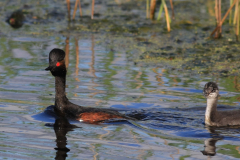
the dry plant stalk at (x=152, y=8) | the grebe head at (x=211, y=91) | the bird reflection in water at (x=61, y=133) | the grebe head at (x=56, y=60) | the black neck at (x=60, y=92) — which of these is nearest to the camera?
the bird reflection in water at (x=61, y=133)

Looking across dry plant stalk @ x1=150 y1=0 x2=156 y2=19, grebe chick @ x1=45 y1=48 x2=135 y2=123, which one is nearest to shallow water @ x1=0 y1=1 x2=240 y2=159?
grebe chick @ x1=45 y1=48 x2=135 y2=123

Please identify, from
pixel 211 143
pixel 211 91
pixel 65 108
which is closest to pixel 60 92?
pixel 65 108

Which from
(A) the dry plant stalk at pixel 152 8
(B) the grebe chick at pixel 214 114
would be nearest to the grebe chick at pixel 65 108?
(B) the grebe chick at pixel 214 114

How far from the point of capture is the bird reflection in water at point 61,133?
562 centimetres

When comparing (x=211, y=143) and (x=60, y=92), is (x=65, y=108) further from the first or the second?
(x=211, y=143)

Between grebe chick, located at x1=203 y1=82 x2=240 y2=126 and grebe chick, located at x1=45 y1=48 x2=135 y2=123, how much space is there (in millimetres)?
1378

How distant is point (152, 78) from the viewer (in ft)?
32.6

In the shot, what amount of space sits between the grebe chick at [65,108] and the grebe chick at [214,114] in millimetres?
1378

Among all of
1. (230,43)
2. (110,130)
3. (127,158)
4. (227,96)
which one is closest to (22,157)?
(127,158)

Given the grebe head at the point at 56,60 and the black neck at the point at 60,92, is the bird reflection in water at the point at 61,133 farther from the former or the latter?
the grebe head at the point at 56,60

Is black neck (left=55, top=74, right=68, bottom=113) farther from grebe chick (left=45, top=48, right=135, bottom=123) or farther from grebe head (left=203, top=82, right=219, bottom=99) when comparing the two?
grebe head (left=203, top=82, right=219, bottom=99)

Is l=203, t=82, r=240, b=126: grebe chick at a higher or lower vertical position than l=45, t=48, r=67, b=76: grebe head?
lower

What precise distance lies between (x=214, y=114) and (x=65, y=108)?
253cm

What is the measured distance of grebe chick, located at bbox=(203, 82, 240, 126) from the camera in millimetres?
7367
